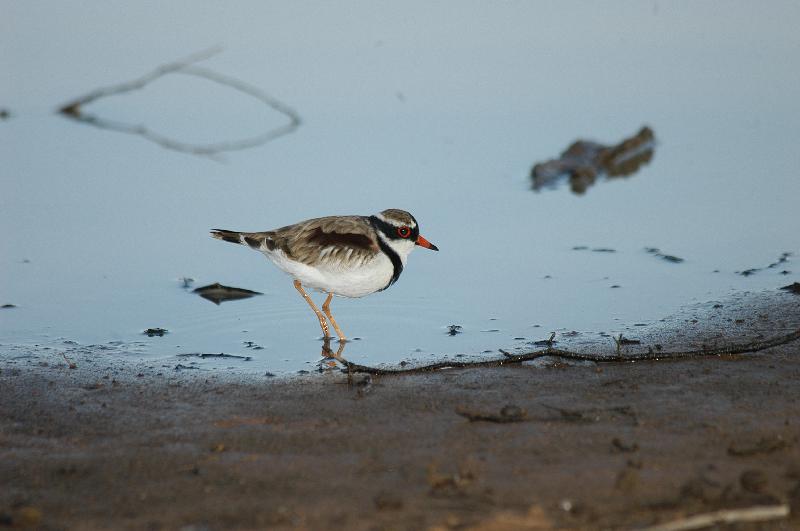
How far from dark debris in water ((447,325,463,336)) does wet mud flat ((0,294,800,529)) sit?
933 millimetres

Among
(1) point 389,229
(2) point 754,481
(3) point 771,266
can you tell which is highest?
(1) point 389,229

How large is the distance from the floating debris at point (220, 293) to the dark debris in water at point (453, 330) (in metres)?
1.73

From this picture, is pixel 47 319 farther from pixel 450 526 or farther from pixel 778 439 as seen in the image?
pixel 778 439

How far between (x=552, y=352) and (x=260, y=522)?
8.88ft

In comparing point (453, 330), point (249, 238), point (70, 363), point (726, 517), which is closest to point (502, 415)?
point (726, 517)

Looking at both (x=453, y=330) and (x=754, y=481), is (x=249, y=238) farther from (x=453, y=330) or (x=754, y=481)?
(x=754, y=481)

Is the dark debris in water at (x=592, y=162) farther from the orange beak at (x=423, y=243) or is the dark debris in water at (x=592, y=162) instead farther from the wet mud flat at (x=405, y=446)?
the wet mud flat at (x=405, y=446)

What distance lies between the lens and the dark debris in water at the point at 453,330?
704 centimetres

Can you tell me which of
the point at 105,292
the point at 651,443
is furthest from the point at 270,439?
the point at 105,292

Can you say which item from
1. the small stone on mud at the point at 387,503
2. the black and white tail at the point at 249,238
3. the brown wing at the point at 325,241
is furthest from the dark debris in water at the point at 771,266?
the small stone on mud at the point at 387,503

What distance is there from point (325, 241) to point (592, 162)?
13.8 feet

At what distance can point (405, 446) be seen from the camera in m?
4.71

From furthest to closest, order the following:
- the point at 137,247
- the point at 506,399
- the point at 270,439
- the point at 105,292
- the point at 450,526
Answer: the point at 137,247 < the point at 105,292 < the point at 506,399 < the point at 270,439 < the point at 450,526

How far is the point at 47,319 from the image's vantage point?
7.33 metres
